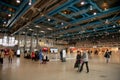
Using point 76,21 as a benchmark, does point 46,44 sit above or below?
below

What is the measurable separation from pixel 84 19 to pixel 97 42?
27502 millimetres

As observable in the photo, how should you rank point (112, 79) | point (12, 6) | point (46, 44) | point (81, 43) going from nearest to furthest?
point (112, 79)
point (12, 6)
point (46, 44)
point (81, 43)

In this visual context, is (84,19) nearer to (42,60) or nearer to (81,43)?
(42,60)

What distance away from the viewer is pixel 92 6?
38.6ft

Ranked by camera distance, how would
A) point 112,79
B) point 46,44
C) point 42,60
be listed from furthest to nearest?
point 46,44 → point 42,60 → point 112,79

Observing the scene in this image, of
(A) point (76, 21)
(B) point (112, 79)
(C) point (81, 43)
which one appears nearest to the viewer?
(B) point (112, 79)

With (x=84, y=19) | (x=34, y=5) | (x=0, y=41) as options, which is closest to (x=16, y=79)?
(x=34, y=5)

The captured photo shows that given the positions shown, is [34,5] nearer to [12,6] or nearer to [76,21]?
[12,6]

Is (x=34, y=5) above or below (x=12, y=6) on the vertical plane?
below

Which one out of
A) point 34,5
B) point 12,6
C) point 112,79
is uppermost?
point 12,6

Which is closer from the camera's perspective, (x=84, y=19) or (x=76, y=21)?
(x=84, y=19)

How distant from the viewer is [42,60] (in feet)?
49.4

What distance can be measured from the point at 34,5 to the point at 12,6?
4.18 metres

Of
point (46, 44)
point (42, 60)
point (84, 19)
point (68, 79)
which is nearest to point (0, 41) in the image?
point (46, 44)
